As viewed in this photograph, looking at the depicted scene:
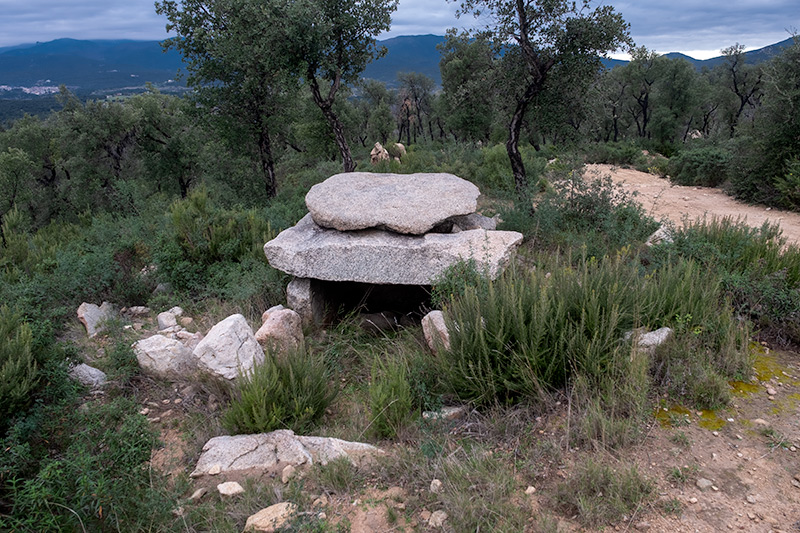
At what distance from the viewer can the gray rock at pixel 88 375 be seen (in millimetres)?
4670

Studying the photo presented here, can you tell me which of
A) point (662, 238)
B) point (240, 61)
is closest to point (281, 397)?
point (662, 238)

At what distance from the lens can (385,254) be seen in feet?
19.7

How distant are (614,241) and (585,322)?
3.66 metres

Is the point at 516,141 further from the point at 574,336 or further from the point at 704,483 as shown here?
the point at 704,483

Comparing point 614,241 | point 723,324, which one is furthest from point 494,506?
point 614,241

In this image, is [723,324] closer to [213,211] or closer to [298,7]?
[213,211]

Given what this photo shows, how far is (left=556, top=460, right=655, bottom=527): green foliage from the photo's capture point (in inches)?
102

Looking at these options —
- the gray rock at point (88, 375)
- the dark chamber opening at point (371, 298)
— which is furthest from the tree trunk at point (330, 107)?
the gray rock at point (88, 375)

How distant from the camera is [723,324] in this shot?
414 cm

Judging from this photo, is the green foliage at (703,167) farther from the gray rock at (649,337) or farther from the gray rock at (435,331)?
the gray rock at (435,331)

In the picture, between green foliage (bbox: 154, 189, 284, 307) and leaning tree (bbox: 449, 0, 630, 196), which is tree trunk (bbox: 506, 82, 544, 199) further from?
green foliage (bbox: 154, 189, 284, 307)

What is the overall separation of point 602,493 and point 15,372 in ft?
14.1

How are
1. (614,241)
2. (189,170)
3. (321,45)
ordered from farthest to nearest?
(189,170), (321,45), (614,241)

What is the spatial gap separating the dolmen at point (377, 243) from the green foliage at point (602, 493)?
9.81ft
